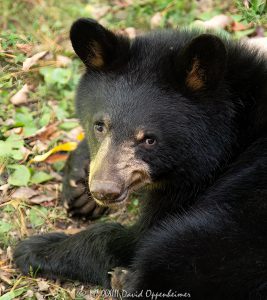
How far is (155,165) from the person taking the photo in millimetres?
5898

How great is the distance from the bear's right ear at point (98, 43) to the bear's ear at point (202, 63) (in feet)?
2.12

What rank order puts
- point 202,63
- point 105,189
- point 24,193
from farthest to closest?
point 24,193, point 202,63, point 105,189

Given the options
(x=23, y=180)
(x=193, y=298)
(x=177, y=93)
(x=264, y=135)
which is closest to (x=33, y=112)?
(x=23, y=180)

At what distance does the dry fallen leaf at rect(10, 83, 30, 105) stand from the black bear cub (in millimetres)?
1733

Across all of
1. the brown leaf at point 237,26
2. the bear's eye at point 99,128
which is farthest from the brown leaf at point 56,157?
the brown leaf at point 237,26

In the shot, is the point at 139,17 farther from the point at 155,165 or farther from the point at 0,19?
the point at 155,165

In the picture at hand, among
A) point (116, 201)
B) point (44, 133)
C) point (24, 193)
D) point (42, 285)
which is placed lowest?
point (42, 285)

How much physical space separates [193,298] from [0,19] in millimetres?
5402

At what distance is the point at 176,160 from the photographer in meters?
5.95

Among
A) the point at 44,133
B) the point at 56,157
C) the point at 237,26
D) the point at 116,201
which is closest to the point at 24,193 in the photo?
the point at 56,157

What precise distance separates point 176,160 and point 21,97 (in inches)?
123

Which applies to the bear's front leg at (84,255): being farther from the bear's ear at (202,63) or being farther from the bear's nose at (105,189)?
the bear's ear at (202,63)

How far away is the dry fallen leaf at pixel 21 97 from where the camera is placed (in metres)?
8.12

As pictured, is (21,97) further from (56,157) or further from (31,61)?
(31,61)
